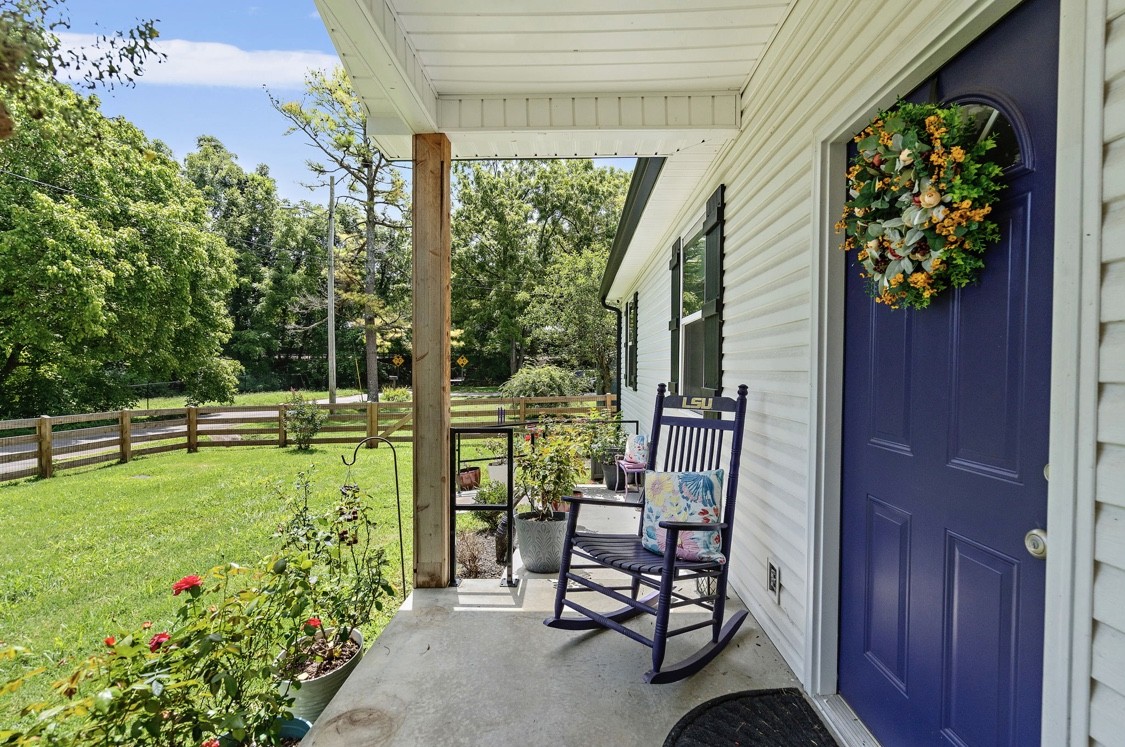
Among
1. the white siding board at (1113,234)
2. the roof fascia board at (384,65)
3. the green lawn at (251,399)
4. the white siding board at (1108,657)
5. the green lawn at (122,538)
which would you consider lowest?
the green lawn at (122,538)

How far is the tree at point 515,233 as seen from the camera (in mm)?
20609

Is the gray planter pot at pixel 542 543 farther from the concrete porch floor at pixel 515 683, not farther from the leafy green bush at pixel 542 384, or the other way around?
the leafy green bush at pixel 542 384

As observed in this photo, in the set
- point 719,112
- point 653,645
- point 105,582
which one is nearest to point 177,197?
point 105,582

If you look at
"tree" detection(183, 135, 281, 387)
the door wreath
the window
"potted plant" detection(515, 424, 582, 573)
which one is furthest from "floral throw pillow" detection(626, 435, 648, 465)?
"tree" detection(183, 135, 281, 387)

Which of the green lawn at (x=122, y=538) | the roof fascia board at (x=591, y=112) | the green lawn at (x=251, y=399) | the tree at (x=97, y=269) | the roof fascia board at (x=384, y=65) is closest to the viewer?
the roof fascia board at (x=384, y=65)

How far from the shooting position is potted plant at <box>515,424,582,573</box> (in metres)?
2.99

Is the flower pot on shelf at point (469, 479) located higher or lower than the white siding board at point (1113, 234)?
lower

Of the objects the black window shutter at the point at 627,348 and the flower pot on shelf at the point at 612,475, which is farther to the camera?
the black window shutter at the point at 627,348

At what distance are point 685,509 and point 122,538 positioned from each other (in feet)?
15.9

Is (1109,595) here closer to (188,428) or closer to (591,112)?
(591,112)

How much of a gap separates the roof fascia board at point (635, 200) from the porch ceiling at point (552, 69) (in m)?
0.64

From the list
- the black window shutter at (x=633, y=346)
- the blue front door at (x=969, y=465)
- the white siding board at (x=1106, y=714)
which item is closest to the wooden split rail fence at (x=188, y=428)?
the black window shutter at (x=633, y=346)

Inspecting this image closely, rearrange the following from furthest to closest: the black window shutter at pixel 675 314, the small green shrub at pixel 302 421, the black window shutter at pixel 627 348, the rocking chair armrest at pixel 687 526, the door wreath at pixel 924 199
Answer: the small green shrub at pixel 302 421 → the black window shutter at pixel 627 348 → the black window shutter at pixel 675 314 → the rocking chair armrest at pixel 687 526 → the door wreath at pixel 924 199

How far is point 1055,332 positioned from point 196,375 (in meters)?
15.6
